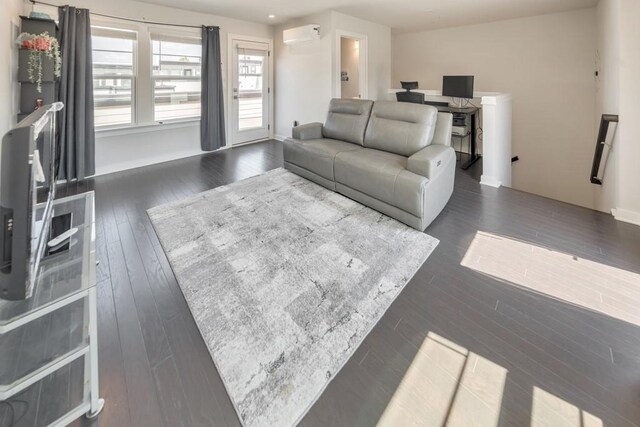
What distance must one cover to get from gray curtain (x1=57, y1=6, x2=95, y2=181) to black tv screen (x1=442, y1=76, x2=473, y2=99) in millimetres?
5254

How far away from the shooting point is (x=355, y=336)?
Result: 1.65 metres

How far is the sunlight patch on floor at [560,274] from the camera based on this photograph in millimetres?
1886

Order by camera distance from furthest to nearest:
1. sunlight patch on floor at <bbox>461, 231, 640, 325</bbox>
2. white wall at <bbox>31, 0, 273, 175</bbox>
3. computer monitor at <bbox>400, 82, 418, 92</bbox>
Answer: computer monitor at <bbox>400, 82, 418, 92</bbox>, white wall at <bbox>31, 0, 273, 175</bbox>, sunlight patch on floor at <bbox>461, 231, 640, 325</bbox>

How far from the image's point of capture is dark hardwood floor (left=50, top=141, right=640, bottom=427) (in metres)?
1.27

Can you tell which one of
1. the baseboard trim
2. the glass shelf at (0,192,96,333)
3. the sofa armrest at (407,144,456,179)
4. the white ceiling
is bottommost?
the glass shelf at (0,192,96,333)

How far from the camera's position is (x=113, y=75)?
173 inches

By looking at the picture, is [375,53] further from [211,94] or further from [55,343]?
[55,343]

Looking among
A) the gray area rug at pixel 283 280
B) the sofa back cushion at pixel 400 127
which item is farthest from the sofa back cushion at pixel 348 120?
the gray area rug at pixel 283 280

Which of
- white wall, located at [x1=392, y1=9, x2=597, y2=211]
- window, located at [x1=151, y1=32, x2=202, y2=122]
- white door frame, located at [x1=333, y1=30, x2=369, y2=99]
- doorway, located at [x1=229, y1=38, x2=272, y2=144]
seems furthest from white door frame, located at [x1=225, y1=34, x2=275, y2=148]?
white wall, located at [x1=392, y1=9, x2=597, y2=211]

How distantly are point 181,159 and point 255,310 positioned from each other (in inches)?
168

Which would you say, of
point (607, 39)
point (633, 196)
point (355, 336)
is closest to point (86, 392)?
point (355, 336)

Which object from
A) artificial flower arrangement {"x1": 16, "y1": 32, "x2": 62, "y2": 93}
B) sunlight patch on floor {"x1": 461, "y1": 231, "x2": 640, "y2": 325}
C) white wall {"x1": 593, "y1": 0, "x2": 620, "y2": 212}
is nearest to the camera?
sunlight patch on floor {"x1": 461, "y1": 231, "x2": 640, "y2": 325}

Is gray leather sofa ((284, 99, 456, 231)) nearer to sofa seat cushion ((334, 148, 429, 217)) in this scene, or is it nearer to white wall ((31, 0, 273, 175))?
sofa seat cushion ((334, 148, 429, 217))

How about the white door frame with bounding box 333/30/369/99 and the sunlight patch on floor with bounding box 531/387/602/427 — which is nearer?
the sunlight patch on floor with bounding box 531/387/602/427
